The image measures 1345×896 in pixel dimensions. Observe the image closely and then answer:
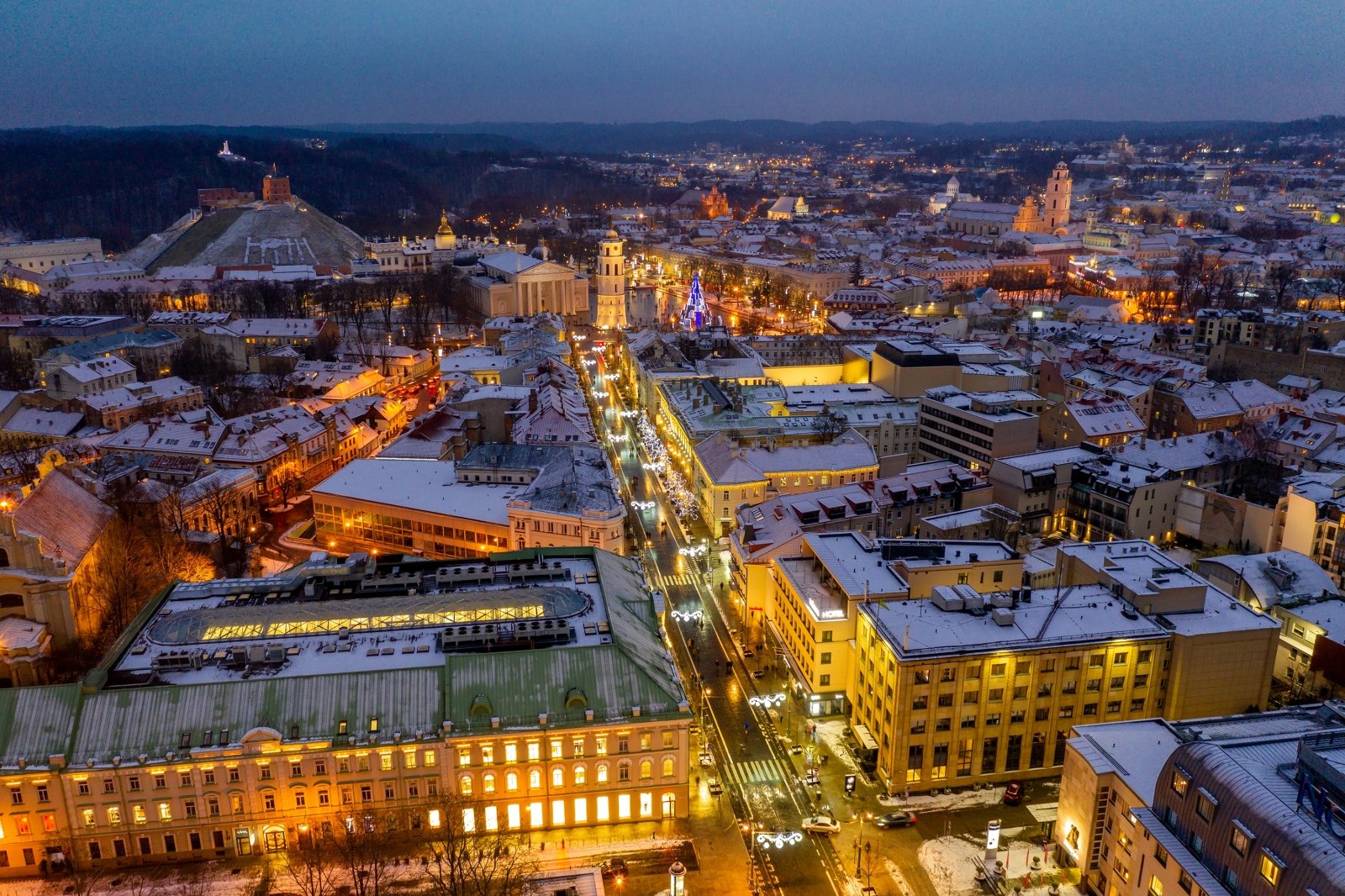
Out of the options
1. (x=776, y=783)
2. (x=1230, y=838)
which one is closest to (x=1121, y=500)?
(x=776, y=783)

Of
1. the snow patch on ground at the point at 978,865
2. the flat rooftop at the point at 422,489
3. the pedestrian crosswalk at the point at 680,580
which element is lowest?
the snow patch on ground at the point at 978,865

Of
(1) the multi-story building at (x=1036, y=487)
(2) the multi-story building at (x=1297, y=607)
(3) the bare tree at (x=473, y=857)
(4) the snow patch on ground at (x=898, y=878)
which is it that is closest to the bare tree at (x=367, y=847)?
(3) the bare tree at (x=473, y=857)

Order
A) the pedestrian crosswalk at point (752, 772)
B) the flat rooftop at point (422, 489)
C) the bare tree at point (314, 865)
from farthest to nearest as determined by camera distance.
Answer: the flat rooftop at point (422, 489) < the pedestrian crosswalk at point (752, 772) < the bare tree at point (314, 865)

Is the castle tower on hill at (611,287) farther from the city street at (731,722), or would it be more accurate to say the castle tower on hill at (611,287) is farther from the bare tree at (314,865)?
the bare tree at (314,865)

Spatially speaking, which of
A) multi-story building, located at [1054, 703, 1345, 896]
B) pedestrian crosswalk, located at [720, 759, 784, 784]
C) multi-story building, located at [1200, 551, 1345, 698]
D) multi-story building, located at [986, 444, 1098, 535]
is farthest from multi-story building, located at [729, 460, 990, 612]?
multi-story building, located at [1054, 703, 1345, 896]

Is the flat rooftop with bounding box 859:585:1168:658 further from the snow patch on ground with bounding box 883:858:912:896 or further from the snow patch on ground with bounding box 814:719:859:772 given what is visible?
the snow patch on ground with bounding box 883:858:912:896

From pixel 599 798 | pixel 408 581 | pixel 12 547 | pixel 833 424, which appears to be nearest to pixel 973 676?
pixel 599 798

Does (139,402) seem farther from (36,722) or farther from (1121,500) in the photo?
(1121,500)

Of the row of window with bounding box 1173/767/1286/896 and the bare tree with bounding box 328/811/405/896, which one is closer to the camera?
the row of window with bounding box 1173/767/1286/896
